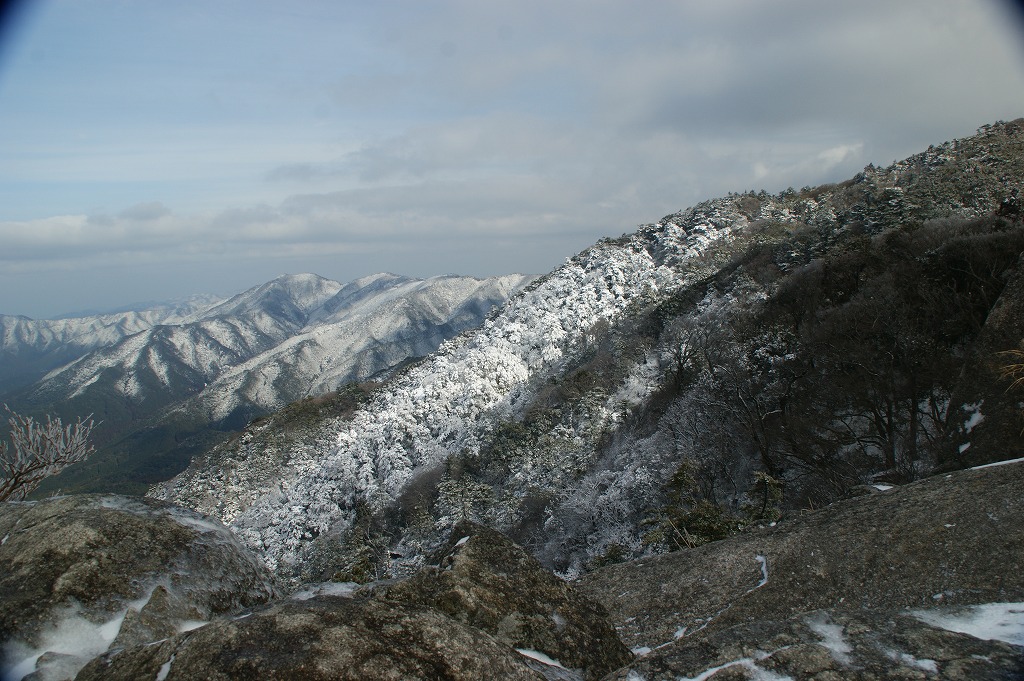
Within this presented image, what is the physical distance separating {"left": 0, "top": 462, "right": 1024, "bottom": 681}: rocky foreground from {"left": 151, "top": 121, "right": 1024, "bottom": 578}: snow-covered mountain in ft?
20.3

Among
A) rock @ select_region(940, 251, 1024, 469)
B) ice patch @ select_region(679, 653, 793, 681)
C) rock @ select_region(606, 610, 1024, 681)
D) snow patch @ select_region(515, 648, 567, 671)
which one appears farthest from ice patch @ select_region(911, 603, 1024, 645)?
rock @ select_region(940, 251, 1024, 469)

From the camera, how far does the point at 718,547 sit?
10203 mm

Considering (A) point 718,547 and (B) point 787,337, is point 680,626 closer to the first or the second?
(A) point 718,547

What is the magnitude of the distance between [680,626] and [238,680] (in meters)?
6.44

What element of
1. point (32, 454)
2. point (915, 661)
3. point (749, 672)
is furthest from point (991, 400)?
point (32, 454)

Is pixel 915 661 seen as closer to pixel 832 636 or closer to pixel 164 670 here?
pixel 832 636

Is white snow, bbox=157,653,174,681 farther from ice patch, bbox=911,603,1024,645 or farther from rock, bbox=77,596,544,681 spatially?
ice patch, bbox=911,603,1024,645

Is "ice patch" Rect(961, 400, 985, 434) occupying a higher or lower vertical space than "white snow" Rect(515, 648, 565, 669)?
higher

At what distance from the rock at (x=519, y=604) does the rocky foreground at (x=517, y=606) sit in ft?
0.07

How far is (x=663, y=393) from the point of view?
33000 mm

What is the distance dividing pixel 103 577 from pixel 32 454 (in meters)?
7.70

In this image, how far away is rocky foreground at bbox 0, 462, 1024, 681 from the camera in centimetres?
430

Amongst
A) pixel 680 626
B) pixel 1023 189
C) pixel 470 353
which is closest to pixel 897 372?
pixel 680 626

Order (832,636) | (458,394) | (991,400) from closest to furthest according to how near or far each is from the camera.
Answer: (832,636)
(991,400)
(458,394)
